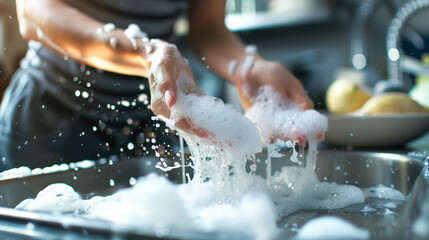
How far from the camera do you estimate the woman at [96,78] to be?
2.22 ft

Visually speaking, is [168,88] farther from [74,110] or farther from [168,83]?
[74,110]

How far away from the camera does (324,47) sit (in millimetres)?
2467

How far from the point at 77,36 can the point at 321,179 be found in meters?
0.48

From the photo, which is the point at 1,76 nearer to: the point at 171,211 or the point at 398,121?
the point at 171,211

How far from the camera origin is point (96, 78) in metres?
0.88

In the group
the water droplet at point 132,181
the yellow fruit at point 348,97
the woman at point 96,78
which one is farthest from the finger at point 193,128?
the yellow fruit at point 348,97

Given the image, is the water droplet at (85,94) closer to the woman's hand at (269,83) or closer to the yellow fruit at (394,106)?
the woman's hand at (269,83)

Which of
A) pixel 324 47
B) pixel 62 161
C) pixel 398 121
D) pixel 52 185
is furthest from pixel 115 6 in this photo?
pixel 324 47

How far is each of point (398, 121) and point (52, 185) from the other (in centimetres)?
62

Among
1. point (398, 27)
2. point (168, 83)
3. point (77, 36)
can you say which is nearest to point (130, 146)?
point (77, 36)

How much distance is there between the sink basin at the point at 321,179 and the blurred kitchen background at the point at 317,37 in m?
1.33

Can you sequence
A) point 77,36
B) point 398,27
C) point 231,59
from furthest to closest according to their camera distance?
point 398,27 < point 231,59 < point 77,36

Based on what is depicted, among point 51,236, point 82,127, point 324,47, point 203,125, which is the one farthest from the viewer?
point 324,47

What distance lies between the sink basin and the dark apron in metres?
0.10
